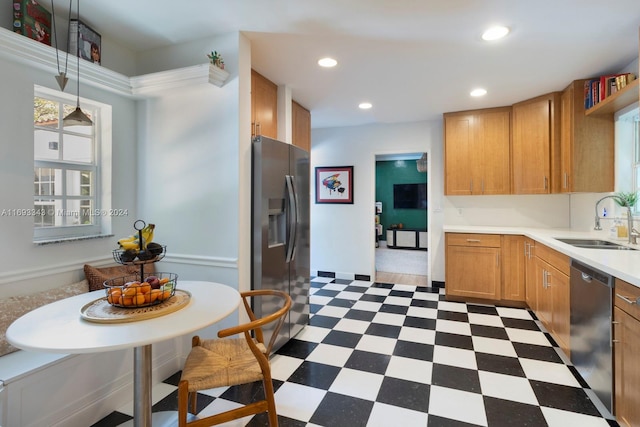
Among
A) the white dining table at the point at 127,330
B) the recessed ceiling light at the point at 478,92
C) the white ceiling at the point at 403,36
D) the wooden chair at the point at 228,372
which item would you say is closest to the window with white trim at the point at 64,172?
the white ceiling at the point at 403,36

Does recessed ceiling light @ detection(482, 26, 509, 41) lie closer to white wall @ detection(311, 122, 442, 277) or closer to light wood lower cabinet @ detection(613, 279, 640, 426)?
light wood lower cabinet @ detection(613, 279, 640, 426)

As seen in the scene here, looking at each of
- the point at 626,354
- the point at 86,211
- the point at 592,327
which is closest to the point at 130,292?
the point at 86,211

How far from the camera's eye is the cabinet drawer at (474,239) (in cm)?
376

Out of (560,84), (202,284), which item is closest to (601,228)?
(560,84)

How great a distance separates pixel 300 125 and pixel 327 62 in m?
1.25

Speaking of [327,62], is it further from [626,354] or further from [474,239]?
[626,354]

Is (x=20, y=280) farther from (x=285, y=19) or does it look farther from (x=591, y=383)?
(x=591, y=383)

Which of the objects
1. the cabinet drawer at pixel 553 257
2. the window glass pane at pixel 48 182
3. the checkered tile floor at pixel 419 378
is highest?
the window glass pane at pixel 48 182

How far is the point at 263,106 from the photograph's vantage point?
303cm

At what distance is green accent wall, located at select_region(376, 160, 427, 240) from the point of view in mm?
9016

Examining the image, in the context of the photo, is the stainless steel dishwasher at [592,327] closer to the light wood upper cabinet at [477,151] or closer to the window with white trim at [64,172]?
the light wood upper cabinet at [477,151]

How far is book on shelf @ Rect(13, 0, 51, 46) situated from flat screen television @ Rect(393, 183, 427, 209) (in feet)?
26.8

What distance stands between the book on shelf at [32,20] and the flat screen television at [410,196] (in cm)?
818

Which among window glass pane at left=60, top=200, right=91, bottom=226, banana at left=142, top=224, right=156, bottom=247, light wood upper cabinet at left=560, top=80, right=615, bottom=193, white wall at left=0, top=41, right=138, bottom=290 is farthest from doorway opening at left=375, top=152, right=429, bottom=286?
banana at left=142, top=224, right=156, bottom=247
